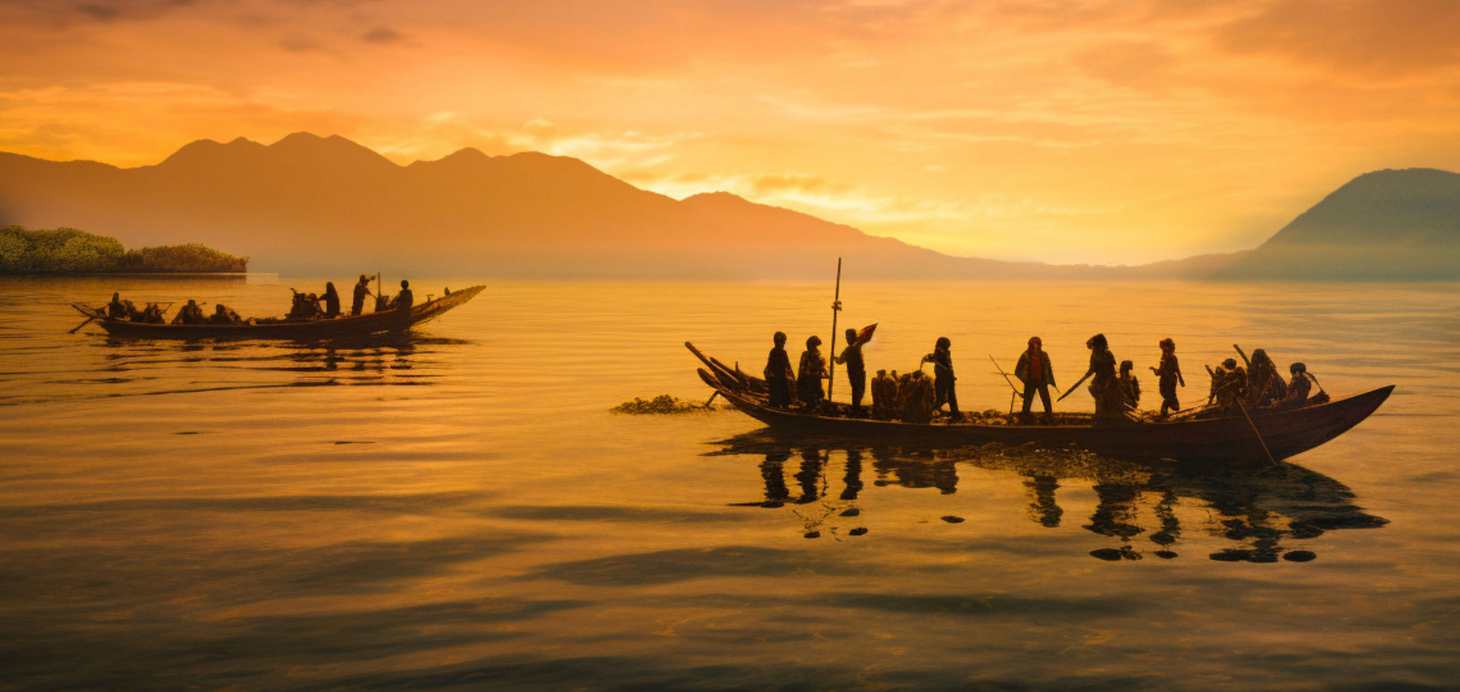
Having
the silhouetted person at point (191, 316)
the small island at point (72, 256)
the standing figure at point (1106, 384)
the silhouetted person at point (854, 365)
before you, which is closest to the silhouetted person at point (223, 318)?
the silhouetted person at point (191, 316)

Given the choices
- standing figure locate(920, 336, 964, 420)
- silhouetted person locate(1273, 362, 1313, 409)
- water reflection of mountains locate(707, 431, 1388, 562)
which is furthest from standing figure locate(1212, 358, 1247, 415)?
standing figure locate(920, 336, 964, 420)

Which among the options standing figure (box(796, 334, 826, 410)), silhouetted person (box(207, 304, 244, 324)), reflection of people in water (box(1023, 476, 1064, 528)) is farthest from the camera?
silhouetted person (box(207, 304, 244, 324))

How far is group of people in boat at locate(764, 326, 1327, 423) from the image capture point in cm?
1967

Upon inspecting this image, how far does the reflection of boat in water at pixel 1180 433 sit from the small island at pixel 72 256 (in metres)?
177

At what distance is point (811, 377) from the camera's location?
23.0m

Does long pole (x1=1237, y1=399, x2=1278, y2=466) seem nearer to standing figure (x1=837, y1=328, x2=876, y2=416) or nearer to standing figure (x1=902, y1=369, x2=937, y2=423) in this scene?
standing figure (x1=902, y1=369, x2=937, y2=423)

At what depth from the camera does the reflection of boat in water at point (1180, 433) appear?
1934cm

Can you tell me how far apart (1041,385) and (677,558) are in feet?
33.7

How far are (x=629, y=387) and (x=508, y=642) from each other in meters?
25.6

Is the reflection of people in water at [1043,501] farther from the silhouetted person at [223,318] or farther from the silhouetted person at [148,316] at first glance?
the silhouetted person at [148,316]

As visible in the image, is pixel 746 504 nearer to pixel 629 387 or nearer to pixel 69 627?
pixel 69 627

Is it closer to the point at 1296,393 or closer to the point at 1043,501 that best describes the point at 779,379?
the point at 1043,501

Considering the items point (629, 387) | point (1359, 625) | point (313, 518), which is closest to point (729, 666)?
point (1359, 625)

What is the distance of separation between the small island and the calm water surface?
531 ft
